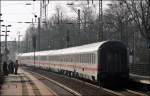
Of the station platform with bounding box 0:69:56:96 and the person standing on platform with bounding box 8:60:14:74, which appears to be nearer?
the station platform with bounding box 0:69:56:96

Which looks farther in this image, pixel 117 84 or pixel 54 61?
pixel 54 61

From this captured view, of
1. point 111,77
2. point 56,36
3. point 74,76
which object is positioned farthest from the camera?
point 56,36

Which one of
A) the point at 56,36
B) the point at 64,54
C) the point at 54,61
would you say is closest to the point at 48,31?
the point at 56,36

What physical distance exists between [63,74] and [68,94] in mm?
27130

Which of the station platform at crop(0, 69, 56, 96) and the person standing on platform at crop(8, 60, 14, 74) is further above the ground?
the person standing on platform at crop(8, 60, 14, 74)

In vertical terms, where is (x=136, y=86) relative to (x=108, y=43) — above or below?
below

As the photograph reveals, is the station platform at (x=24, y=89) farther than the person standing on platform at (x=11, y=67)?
No

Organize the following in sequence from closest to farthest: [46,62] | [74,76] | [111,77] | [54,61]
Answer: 1. [111,77]
2. [74,76]
3. [54,61]
4. [46,62]

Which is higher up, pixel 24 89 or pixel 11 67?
pixel 11 67

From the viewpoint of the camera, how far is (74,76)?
4391 cm

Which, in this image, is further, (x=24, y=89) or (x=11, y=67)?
(x=11, y=67)

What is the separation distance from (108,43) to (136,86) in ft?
11.6

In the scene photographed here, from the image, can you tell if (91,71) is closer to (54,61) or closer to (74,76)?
(74,76)

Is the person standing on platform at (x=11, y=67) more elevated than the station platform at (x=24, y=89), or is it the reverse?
the person standing on platform at (x=11, y=67)
